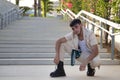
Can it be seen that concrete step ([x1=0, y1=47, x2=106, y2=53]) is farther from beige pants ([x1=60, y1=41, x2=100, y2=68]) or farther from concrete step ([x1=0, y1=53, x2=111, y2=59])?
beige pants ([x1=60, y1=41, x2=100, y2=68])

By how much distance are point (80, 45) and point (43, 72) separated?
1.33 metres

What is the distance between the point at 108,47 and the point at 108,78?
409 centimetres

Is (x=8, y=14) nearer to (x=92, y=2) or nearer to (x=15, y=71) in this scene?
(x=92, y=2)

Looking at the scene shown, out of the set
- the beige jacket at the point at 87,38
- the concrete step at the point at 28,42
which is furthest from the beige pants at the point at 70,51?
the concrete step at the point at 28,42

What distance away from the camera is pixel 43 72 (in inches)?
346

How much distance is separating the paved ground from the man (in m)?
0.33

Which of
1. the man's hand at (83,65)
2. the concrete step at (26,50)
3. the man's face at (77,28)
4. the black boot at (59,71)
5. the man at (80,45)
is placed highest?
the man's face at (77,28)

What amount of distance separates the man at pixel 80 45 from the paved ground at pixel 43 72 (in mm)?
328

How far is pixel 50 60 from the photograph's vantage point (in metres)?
10.2

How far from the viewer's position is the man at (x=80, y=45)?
759 cm

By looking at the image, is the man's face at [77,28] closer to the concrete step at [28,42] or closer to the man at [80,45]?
the man at [80,45]

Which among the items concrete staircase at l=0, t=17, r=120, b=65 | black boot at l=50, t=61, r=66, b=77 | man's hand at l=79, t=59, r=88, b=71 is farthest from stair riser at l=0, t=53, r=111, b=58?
man's hand at l=79, t=59, r=88, b=71

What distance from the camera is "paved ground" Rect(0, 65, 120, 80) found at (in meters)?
8.03

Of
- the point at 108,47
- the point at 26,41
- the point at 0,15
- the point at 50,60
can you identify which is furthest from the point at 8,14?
the point at 50,60
